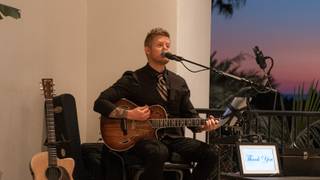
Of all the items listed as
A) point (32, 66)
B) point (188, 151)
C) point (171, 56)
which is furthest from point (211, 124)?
point (32, 66)

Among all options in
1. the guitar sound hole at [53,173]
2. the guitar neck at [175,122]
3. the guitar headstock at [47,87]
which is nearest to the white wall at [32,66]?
the guitar headstock at [47,87]

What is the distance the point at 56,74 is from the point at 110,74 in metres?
0.50

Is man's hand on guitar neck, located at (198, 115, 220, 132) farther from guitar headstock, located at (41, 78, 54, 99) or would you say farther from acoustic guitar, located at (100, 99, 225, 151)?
guitar headstock, located at (41, 78, 54, 99)

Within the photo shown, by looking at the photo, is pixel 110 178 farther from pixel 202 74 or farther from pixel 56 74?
pixel 202 74

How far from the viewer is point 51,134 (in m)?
4.37

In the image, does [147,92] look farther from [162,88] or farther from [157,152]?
[157,152]

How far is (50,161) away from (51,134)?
0.67 ft

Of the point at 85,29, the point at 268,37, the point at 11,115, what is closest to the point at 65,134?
the point at 11,115

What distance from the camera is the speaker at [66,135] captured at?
179 inches

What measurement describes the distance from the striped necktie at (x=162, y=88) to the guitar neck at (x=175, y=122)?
0.20 m

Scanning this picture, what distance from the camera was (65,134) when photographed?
4.57 m

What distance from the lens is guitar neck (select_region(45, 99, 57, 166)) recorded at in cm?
429

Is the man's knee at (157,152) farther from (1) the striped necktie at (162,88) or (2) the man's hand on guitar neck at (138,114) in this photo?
(1) the striped necktie at (162,88)

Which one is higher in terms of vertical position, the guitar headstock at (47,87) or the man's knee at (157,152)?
the guitar headstock at (47,87)
